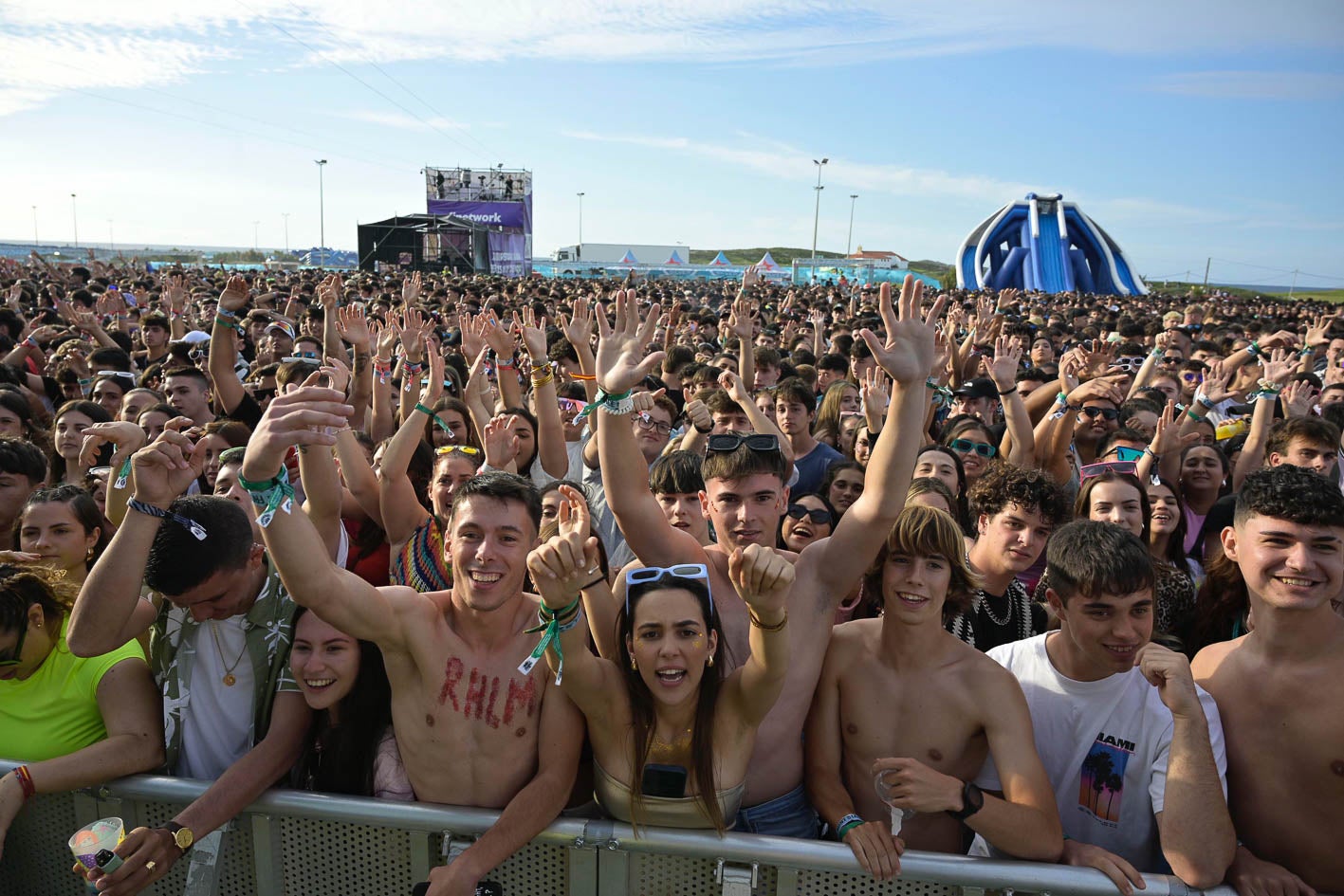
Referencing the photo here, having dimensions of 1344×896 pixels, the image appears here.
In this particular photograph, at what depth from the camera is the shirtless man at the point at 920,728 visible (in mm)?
2326

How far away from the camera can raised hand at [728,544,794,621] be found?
211 cm

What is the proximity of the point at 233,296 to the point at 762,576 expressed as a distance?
697 cm

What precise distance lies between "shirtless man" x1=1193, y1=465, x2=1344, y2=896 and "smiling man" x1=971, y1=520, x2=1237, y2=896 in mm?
141

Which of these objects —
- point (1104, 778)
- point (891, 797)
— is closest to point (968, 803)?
point (891, 797)

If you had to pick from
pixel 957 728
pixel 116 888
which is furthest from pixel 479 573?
pixel 957 728

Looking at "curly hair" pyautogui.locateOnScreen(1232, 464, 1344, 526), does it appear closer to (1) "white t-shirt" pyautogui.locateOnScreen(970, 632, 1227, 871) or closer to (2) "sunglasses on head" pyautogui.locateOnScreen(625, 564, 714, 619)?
(1) "white t-shirt" pyautogui.locateOnScreen(970, 632, 1227, 871)

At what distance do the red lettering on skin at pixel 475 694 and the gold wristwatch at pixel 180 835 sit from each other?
2.79ft

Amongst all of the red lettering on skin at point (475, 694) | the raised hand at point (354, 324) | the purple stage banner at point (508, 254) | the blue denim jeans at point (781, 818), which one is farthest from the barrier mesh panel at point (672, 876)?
the purple stage banner at point (508, 254)

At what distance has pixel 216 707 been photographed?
9.09 feet

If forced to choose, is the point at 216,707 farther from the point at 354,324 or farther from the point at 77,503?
the point at 354,324

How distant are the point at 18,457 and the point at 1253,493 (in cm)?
546

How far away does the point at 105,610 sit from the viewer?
2572mm

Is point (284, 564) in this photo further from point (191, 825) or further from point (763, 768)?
point (763, 768)

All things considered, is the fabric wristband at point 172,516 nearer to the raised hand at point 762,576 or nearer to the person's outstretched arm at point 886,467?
the raised hand at point 762,576
